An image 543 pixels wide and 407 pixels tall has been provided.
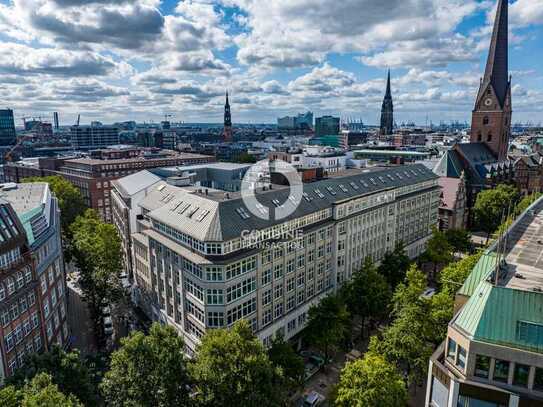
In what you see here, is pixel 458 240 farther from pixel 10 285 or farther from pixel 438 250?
pixel 10 285

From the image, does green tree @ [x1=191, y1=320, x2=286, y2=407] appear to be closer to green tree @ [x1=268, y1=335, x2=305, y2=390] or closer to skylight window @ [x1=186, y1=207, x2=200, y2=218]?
green tree @ [x1=268, y1=335, x2=305, y2=390]

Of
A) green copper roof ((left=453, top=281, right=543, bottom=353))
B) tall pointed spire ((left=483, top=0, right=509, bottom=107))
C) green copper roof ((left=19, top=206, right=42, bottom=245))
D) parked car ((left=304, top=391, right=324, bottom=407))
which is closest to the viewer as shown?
green copper roof ((left=453, top=281, right=543, bottom=353))

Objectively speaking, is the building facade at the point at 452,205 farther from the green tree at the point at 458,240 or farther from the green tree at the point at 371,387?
the green tree at the point at 371,387

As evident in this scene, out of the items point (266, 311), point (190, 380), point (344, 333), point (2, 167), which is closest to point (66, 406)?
point (190, 380)

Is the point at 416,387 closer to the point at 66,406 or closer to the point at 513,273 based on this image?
the point at 513,273

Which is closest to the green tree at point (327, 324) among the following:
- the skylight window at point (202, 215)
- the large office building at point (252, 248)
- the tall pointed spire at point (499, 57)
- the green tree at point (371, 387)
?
the large office building at point (252, 248)

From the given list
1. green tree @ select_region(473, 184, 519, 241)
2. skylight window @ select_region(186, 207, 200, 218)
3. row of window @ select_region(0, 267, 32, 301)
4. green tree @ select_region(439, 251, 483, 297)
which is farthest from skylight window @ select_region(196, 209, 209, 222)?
green tree @ select_region(473, 184, 519, 241)
